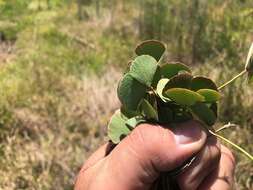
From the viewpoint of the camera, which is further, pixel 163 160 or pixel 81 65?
pixel 81 65

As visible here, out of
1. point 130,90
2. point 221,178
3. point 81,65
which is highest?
point 130,90

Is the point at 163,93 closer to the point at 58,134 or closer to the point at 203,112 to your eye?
the point at 203,112

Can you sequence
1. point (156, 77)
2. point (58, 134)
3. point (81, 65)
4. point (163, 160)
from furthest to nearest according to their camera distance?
point (81, 65) < point (58, 134) < point (156, 77) < point (163, 160)

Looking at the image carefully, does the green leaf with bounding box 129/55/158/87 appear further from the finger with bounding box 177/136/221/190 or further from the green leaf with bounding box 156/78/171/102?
the finger with bounding box 177/136/221/190

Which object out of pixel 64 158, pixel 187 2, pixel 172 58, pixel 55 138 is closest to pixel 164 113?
pixel 64 158

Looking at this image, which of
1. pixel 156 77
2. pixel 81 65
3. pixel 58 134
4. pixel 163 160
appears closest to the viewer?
pixel 163 160

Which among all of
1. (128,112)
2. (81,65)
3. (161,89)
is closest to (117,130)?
(128,112)

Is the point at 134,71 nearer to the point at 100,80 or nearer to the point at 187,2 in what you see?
the point at 100,80

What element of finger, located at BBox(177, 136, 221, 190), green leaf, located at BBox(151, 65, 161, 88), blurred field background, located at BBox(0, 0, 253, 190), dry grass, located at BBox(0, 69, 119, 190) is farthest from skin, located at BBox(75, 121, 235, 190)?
dry grass, located at BBox(0, 69, 119, 190)

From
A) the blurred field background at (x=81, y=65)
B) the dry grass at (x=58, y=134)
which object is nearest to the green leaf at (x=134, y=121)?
the blurred field background at (x=81, y=65)
